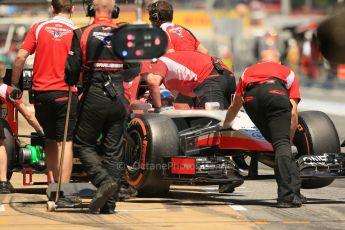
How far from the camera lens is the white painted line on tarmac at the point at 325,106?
28.8m

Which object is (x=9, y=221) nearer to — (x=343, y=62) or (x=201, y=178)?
(x=201, y=178)

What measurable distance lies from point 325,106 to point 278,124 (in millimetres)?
22940

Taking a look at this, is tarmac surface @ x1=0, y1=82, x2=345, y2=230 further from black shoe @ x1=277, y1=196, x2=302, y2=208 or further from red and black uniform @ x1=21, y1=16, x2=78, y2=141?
red and black uniform @ x1=21, y1=16, x2=78, y2=141

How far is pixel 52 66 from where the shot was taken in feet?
28.9

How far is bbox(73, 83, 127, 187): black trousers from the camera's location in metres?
7.88

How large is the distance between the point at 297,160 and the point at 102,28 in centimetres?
234

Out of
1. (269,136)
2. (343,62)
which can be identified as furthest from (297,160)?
(343,62)

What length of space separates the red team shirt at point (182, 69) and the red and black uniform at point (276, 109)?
117cm

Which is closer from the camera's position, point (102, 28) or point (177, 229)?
point (177, 229)

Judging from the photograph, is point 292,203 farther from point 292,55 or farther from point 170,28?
point 292,55

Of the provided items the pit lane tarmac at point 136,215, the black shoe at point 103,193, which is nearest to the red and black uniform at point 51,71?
the pit lane tarmac at point 136,215

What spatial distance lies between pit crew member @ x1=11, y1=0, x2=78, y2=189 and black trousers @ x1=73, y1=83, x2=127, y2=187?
0.63 metres

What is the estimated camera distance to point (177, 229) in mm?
7156

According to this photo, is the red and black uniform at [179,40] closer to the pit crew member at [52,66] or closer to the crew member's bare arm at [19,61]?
the pit crew member at [52,66]
